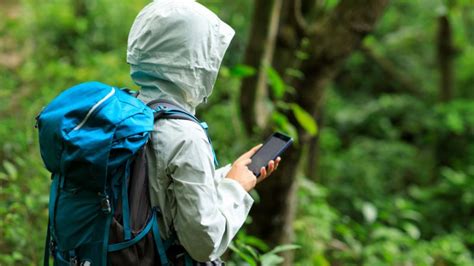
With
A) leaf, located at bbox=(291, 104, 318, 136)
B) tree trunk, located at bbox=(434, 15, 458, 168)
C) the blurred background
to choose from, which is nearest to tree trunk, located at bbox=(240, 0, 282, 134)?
the blurred background

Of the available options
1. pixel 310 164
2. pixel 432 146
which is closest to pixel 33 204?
pixel 310 164

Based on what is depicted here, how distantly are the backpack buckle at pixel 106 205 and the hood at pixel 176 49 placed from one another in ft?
1.43

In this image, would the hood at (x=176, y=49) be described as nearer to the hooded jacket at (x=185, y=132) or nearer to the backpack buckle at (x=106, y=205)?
the hooded jacket at (x=185, y=132)

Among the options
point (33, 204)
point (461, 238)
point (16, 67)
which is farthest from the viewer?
point (16, 67)

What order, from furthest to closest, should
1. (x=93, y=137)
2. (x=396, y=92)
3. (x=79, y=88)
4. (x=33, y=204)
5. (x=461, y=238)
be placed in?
(x=396, y=92) → (x=461, y=238) → (x=33, y=204) → (x=79, y=88) → (x=93, y=137)

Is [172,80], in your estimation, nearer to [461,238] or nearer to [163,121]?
[163,121]

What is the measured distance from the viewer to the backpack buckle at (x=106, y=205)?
6.33ft

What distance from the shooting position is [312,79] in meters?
4.28

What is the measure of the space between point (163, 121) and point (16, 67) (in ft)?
22.7

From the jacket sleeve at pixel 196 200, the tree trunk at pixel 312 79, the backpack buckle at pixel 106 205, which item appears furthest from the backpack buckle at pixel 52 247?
the tree trunk at pixel 312 79

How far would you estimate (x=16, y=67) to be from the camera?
8.25 m

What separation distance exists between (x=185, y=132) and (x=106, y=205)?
1.17 ft

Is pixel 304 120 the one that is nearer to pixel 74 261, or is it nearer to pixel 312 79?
pixel 312 79

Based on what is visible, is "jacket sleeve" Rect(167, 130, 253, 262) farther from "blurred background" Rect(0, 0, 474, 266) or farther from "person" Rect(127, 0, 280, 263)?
"blurred background" Rect(0, 0, 474, 266)
